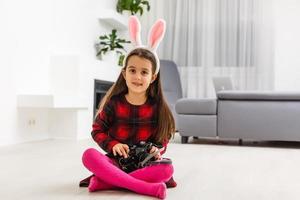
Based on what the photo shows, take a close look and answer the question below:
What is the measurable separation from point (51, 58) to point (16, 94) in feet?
2.25

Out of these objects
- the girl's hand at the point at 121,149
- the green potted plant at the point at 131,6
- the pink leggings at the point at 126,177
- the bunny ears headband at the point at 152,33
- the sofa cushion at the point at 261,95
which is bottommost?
the pink leggings at the point at 126,177

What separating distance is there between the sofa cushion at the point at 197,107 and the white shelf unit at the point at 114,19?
193cm

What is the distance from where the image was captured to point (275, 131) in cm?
391

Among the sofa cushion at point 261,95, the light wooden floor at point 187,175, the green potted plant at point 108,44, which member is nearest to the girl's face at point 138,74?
the light wooden floor at point 187,175

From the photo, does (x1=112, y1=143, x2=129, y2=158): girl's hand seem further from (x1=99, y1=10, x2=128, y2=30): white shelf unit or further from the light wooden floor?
(x1=99, y1=10, x2=128, y2=30): white shelf unit

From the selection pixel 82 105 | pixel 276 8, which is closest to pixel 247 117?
pixel 82 105

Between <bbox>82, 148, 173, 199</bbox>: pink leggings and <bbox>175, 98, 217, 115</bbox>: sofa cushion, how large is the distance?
8.15 feet

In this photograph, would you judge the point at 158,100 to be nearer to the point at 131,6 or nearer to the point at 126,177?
the point at 126,177

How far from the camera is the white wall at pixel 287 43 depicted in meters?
6.11

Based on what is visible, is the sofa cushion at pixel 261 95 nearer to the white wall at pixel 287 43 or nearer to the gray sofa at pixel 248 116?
the gray sofa at pixel 248 116

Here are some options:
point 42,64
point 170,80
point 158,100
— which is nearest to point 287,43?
point 170,80

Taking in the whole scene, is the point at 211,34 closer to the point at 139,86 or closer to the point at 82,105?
the point at 82,105

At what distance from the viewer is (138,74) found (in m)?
1.62

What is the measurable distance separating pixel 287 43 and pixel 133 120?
5.08 meters
